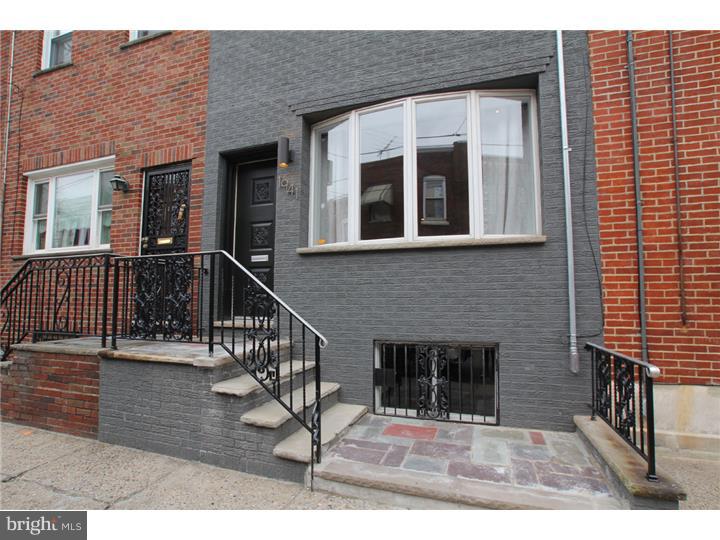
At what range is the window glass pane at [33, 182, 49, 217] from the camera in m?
6.26

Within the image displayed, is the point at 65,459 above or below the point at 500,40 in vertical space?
below

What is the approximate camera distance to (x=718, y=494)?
2438 mm

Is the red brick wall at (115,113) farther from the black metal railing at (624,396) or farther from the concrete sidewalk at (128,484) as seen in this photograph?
the black metal railing at (624,396)

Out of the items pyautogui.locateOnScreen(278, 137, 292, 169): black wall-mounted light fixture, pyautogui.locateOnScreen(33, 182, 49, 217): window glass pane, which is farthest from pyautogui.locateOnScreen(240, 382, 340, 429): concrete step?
pyautogui.locateOnScreen(33, 182, 49, 217): window glass pane

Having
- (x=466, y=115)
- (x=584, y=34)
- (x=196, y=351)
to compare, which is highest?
(x=584, y=34)

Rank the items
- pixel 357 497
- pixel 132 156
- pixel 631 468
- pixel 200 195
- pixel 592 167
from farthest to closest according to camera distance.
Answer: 1. pixel 132 156
2. pixel 200 195
3. pixel 592 167
4. pixel 357 497
5. pixel 631 468

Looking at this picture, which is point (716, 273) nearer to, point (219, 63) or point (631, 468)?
point (631, 468)

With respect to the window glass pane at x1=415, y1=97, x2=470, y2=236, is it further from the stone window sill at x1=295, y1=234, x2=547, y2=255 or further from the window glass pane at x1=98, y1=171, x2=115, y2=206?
the window glass pane at x1=98, y1=171, x2=115, y2=206

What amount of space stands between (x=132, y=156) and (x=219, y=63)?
1.86m

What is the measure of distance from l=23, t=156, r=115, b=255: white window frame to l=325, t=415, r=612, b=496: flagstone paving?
4.95 m

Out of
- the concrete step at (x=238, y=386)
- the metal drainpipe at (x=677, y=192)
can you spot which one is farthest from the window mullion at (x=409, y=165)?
the metal drainpipe at (x=677, y=192)

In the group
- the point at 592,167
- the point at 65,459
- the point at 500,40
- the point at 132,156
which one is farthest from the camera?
the point at 132,156

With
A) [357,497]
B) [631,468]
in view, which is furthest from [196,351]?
[631,468]

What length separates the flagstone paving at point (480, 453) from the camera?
2.44 m
